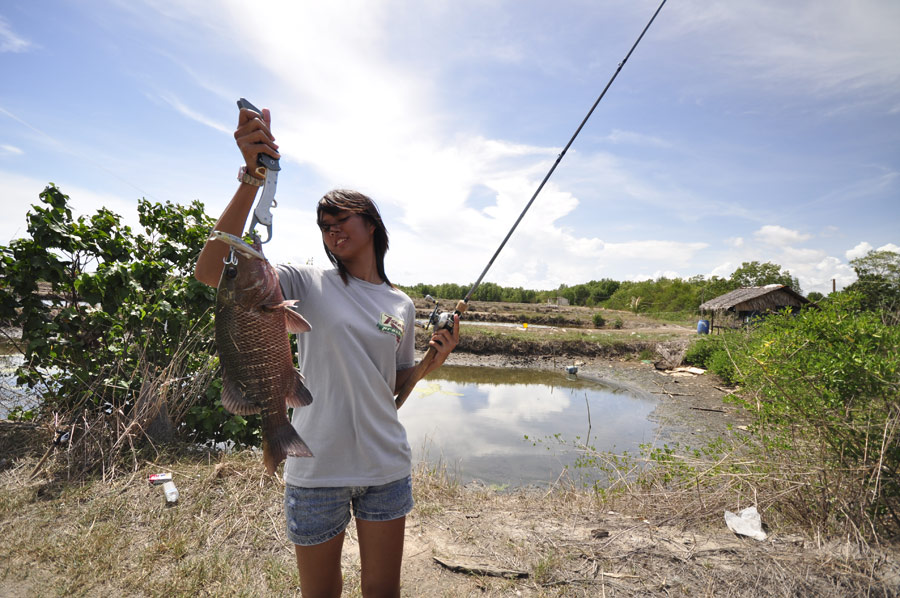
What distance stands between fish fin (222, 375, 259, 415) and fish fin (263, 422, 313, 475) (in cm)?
12

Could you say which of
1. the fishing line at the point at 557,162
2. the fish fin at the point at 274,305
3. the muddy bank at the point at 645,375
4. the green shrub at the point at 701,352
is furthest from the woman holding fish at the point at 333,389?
the green shrub at the point at 701,352

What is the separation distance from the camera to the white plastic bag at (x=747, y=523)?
3.81m

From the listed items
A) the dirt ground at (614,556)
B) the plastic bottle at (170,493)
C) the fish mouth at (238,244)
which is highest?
the fish mouth at (238,244)

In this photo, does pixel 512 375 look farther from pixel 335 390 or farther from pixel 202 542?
pixel 335 390

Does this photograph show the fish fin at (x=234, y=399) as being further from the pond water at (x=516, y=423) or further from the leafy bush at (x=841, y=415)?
the pond water at (x=516, y=423)

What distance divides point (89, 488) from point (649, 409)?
1424 centimetres

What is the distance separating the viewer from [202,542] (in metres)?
3.44

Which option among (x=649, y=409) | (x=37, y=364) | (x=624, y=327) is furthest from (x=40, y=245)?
(x=624, y=327)

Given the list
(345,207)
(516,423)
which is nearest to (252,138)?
(345,207)

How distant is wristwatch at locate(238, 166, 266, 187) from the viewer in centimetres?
161

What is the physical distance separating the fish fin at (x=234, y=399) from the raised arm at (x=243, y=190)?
14.5 inches

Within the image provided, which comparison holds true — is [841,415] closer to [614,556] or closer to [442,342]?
[614,556]

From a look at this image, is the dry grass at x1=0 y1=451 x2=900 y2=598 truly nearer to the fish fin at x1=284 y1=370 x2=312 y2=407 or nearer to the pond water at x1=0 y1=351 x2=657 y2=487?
the pond water at x1=0 y1=351 x2=657 y2=487

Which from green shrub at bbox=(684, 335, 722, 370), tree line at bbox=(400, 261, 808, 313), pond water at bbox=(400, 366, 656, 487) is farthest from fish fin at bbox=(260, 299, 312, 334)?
tree line at bbox=(400, 261, 808, 313)
